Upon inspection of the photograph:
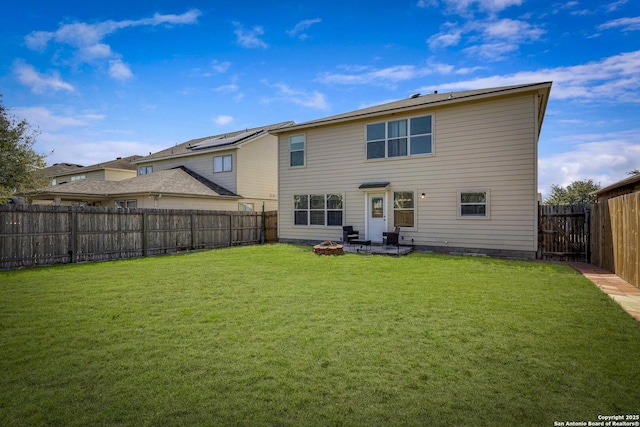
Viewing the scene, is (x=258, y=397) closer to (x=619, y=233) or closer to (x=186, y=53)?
(x=619, y=233)

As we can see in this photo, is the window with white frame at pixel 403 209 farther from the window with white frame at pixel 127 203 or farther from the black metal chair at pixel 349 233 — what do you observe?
the window with white frame at pixel 127 203

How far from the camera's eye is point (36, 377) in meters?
2.96

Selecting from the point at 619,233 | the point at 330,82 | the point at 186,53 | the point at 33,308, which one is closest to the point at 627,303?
the point at 619,233

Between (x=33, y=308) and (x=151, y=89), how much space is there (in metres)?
13.6

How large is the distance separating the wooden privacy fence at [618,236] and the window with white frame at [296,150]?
1164 cm

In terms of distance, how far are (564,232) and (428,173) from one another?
4.95 meters

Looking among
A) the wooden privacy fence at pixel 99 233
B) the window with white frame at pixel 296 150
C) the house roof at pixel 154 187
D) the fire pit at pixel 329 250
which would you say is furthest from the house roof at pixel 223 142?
the fire pit at pixel 329 250

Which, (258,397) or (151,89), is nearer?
(258,397)

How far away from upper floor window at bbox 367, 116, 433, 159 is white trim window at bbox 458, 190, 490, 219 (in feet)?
7.31

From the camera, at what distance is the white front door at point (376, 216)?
13.7m

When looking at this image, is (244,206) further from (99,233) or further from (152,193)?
(99,233)

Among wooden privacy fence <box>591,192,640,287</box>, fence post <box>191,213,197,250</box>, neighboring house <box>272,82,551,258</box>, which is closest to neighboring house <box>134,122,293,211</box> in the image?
fence post <box>191,213,197,250</box>

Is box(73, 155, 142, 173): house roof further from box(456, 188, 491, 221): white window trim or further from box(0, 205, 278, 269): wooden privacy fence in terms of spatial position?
box(456, 188, 491, 221): white window trim

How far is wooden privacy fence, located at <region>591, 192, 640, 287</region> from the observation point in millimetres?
6648
